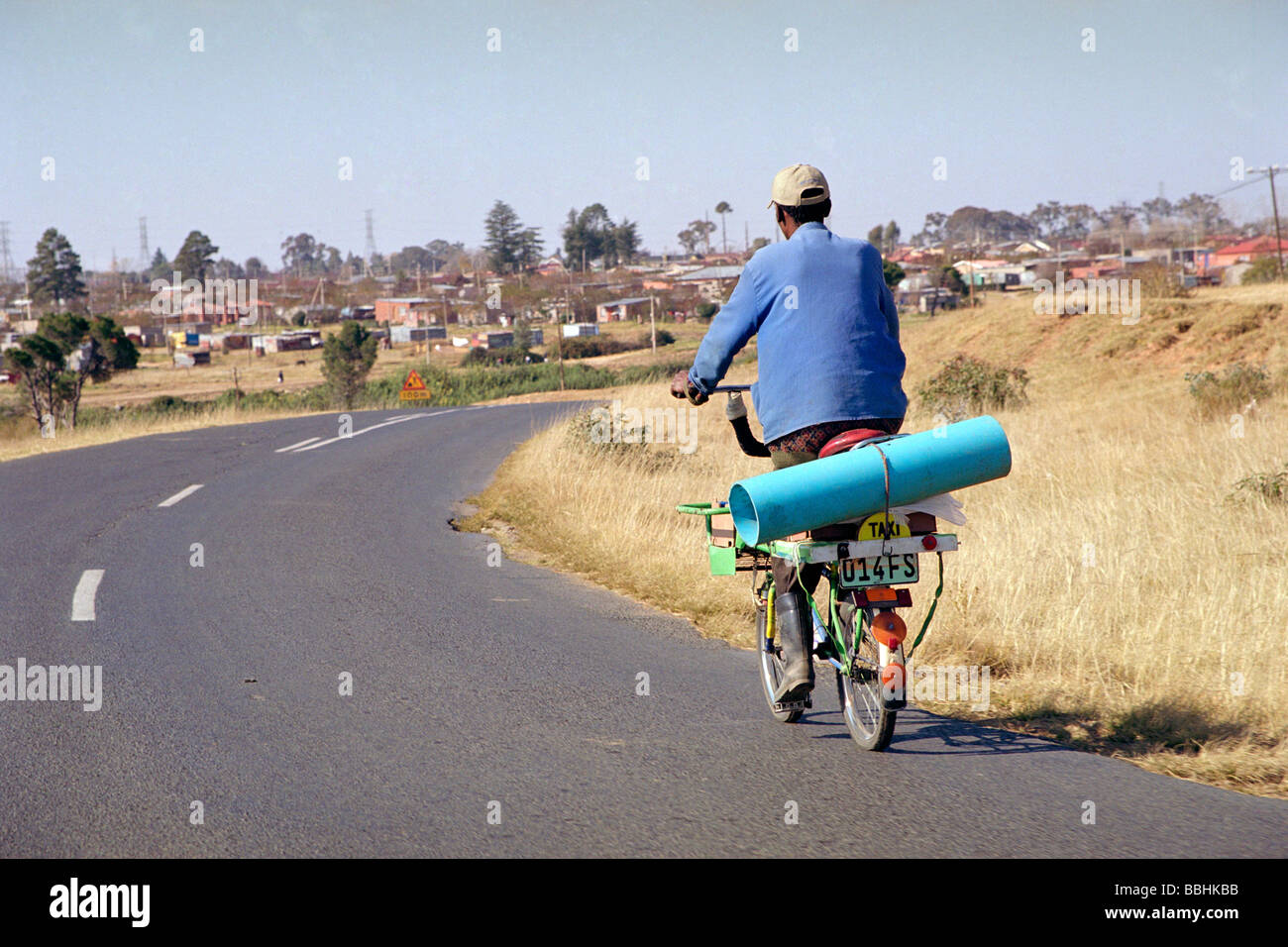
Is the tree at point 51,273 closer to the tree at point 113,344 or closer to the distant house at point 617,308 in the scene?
the distant house at point 617,308

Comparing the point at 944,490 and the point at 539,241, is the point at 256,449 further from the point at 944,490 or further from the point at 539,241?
the point at 539,241

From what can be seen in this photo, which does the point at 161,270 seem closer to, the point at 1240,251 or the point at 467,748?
the point at 1240,251

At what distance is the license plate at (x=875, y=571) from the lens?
13.4 ft

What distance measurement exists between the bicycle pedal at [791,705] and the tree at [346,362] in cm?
5753

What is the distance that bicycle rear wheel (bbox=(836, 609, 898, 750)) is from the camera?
4.19 metres

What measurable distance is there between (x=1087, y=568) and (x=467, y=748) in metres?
4.74

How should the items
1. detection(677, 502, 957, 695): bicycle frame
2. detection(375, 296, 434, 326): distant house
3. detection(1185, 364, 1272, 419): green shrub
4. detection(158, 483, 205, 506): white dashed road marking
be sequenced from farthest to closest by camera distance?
detection(375, 296, 434, 326): distant house → detection(1185, 364, 1272, 419): green shrub → detection(158, 483, 205, 506): white dashed road marking → detection(677, 502, 957, 695): bicycle frame

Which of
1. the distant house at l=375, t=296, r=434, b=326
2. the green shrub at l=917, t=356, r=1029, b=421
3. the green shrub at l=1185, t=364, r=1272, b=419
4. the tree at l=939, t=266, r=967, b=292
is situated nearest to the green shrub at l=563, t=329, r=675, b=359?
the tree at l=939, t=266, r=967, b=292

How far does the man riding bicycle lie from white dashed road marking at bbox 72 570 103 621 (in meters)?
4.84

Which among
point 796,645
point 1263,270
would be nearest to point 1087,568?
point 796,645

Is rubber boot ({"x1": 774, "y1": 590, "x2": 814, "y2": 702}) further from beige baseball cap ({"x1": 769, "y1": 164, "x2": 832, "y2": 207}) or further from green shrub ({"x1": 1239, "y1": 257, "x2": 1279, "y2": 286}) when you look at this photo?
green shrub ({"x1": 1239, "y1": 257, "x2": 1279, "y2": 286})

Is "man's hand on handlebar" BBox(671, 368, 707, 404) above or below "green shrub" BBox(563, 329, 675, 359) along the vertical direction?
below
